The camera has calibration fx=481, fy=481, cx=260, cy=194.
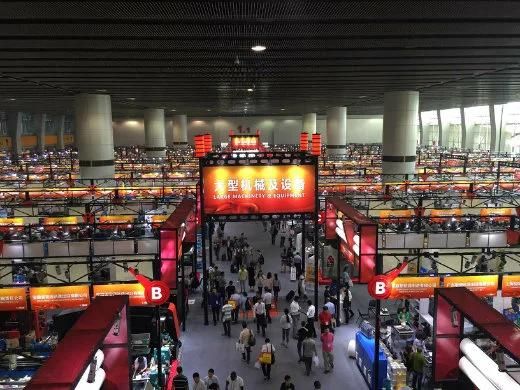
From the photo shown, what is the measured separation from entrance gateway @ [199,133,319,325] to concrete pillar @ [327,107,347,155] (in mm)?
32770

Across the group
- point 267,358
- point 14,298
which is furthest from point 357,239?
point 14,298

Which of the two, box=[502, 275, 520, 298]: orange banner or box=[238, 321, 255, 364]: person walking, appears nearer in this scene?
box=[502, 275, 520, 298]: orange banner

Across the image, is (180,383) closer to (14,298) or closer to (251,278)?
(14,298)

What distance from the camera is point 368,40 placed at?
1129 cm

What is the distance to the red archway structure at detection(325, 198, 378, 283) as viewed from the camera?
1190 cm

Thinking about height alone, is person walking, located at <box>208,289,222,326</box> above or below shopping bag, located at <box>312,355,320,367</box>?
above

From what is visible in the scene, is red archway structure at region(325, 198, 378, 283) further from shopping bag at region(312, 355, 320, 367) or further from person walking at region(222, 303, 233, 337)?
person walking at region(222, 303, 233, 337)

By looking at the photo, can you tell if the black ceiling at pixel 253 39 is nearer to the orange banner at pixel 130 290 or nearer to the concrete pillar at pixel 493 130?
the orange banner at pixel 130 290

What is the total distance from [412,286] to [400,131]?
15.9m

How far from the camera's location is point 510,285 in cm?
1138

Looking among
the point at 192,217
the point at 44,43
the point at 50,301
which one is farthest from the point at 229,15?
the point at 192,217

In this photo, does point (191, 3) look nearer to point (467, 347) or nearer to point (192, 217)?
point (467, 347)

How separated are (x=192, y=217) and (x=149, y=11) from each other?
9.35 metres

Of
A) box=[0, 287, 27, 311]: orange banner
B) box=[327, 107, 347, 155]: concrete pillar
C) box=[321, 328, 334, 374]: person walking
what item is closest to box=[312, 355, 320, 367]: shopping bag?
box=[321, 328, 334, 374]: person walking
